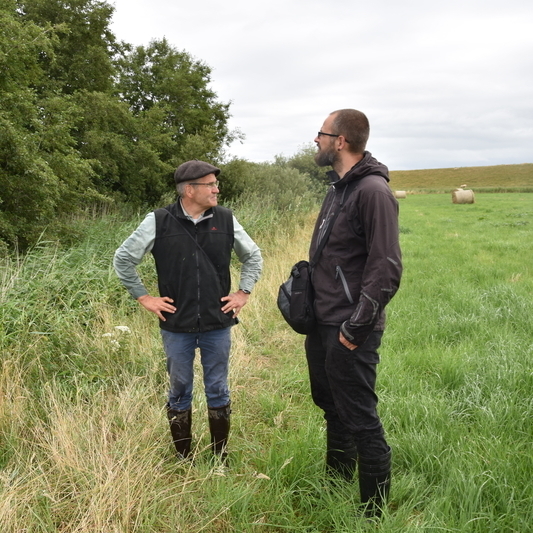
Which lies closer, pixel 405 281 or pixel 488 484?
pixel 488 484

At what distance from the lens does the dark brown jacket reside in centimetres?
232

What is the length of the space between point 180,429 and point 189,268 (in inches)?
43.1

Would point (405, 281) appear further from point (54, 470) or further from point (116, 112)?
point (116, 112)

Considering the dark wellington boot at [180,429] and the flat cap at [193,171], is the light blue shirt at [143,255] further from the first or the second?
the dark wellington boot at [180,429]

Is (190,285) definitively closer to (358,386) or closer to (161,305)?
(161,305)

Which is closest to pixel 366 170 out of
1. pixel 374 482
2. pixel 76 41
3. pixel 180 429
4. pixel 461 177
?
pixel 374 482

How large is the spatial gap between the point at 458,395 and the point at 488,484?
124 centimetres

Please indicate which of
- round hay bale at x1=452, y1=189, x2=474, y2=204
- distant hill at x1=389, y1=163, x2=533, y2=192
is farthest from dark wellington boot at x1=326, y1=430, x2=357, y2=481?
distant hill at x1=389, y1=163, x2=533, y2=192

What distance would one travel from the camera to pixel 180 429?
3199mm

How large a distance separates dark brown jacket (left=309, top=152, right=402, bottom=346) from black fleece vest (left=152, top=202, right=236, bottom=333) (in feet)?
2.34

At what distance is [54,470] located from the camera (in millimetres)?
2848

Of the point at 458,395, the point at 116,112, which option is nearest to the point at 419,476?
the point at 458,395

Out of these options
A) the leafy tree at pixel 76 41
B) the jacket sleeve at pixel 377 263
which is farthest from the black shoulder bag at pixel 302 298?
the leafy tree at pixel 76 41

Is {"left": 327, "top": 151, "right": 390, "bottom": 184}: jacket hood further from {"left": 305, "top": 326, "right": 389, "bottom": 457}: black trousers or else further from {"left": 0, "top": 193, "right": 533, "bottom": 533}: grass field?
{"left": 0, "top": 193, "right": 533, "bottom": 533}: grass field
